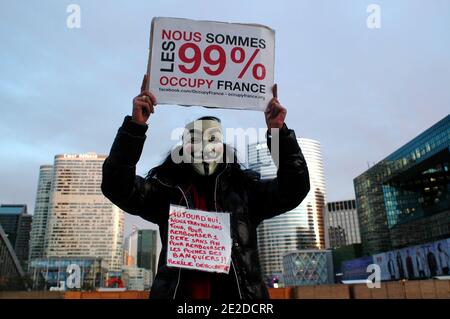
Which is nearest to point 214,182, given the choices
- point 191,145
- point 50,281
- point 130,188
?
point 191,145

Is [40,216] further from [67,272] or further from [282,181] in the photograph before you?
[282,181]

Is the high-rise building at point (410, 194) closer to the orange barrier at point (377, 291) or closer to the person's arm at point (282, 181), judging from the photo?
the orange barrier at point (377, 291)

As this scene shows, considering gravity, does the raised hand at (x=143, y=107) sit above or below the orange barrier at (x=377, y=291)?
above

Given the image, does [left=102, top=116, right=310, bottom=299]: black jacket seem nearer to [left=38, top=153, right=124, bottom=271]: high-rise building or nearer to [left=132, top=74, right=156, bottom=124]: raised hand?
[left=132, top=74, right=156, bottom=124]: raised hand

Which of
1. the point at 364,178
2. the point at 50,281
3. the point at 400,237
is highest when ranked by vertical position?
the point at 364,178

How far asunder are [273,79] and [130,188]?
1716mm

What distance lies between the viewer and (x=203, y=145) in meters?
3.18

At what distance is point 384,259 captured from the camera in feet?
273

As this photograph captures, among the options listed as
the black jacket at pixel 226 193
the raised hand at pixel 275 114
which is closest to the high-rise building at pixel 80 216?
the black jacket at pixel 226 193

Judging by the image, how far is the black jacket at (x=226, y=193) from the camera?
9.05ft

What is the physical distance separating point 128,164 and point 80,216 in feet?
547

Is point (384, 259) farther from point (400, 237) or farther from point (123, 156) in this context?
point (123, 156)

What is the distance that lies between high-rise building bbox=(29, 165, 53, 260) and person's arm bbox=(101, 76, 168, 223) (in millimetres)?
175599

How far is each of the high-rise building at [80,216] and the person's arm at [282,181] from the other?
157837mm
